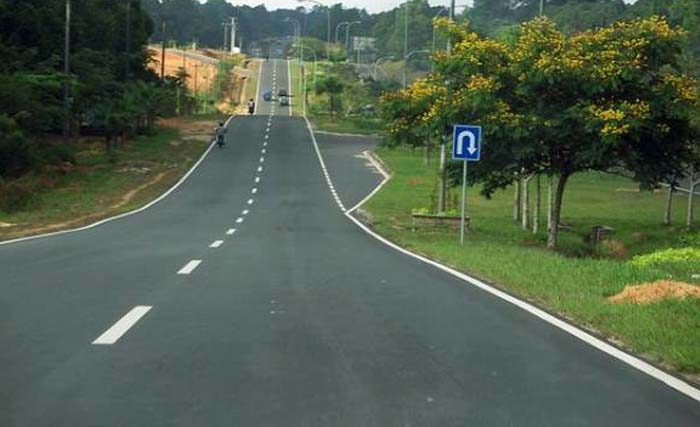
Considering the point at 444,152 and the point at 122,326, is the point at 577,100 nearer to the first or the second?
the point at 444,152

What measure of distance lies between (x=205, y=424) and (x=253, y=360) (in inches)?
79.4

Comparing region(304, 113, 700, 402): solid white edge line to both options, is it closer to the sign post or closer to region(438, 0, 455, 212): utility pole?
the sign post

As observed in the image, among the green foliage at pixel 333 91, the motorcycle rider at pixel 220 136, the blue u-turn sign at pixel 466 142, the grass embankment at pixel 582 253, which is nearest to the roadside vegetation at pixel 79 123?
the motorcycle rider at pixel 220 136

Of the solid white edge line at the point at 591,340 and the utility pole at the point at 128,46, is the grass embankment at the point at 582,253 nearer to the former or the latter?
the solid white edge line at the point at 591,340

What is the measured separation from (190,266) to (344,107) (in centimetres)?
8997

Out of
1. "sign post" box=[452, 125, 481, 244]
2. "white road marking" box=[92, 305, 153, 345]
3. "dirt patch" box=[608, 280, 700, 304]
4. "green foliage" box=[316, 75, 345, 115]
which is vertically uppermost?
"green foliage" box=[316, 75, 345, 115]

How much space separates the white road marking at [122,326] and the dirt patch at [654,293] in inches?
220

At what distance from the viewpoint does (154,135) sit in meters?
68.4

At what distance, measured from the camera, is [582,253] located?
27.3 meters

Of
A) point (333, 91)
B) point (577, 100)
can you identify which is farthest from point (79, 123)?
point (577, 100)

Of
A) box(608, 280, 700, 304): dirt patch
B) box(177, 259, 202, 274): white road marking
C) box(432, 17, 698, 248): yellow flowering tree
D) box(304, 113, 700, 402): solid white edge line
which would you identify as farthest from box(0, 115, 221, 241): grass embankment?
box(608, 280, 700, 304): dirt patch

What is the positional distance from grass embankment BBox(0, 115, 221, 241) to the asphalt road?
39.2 feet

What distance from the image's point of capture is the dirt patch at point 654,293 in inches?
465

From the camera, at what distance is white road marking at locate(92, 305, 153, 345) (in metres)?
9.16
